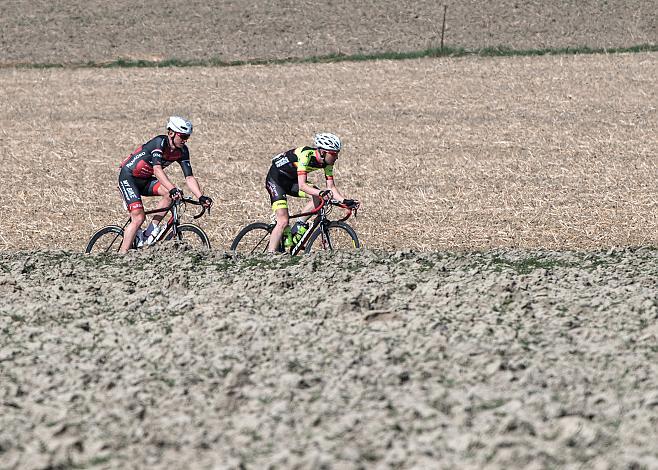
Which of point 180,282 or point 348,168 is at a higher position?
point 348,168

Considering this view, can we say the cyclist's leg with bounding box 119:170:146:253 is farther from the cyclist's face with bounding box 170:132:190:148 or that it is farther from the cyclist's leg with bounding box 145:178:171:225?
the cyclist's face with bounding box 170:132:190:148

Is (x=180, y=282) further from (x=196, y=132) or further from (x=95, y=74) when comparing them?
(x=95, y=74)

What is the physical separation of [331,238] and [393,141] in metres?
10.2

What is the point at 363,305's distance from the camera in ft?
32.3

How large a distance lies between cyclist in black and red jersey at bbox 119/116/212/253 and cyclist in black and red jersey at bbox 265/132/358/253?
897 mm

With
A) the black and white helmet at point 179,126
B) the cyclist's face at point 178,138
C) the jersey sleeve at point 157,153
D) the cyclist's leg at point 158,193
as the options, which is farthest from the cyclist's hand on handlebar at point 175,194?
the black and white helmet at point 179,126

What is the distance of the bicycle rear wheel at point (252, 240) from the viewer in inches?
514

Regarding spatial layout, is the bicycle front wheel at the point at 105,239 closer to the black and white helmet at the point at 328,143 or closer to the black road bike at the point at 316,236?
the black road bike at the point at 316,236

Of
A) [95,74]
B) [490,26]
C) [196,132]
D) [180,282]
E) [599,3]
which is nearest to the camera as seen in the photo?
[180,282]

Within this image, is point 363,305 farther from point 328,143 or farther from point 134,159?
point 134,159

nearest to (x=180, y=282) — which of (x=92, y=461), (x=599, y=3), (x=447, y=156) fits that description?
(x=92, y=461)

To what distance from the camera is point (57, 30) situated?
126 feet

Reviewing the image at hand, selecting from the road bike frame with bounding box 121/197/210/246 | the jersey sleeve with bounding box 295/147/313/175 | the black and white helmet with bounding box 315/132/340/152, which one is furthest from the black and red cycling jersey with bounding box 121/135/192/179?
the black and white helmet with bounding box 315/132/340/152

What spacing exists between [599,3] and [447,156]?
20.6 meters
